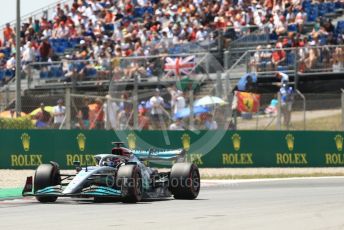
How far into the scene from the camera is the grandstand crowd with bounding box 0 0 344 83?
35125 millimetres

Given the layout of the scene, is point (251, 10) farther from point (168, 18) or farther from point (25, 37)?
point (25, 37)

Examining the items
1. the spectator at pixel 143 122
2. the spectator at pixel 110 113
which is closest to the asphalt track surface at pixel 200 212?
the spectator at pixel 143 122

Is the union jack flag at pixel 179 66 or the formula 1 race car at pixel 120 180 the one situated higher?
the union jack flag at pixel 179 66

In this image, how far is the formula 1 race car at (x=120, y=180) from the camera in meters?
17.7

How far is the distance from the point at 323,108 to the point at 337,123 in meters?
1.17

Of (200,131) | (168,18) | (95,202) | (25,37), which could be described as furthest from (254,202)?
(25,37)

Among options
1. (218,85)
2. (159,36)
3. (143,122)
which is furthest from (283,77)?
(159,36)

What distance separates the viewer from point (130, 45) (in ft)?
127

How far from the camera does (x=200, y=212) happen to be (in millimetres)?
15844

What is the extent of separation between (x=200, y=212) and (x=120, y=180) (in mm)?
2282

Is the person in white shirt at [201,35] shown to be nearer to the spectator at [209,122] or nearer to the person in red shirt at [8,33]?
the spectator at [209,122]

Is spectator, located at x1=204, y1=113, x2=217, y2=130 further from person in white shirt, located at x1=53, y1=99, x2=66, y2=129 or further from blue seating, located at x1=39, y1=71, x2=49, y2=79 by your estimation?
blue seating, located at x1=39, y1=71, x2=49, y2=79

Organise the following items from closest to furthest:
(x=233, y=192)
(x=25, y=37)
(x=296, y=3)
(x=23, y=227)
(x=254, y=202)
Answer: (x=23, y=227)
(x=254, y=202)
(x=233, y=192)
(x=296, y=3)
(x=25, y=37)

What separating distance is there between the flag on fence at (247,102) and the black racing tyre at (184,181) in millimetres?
12302
